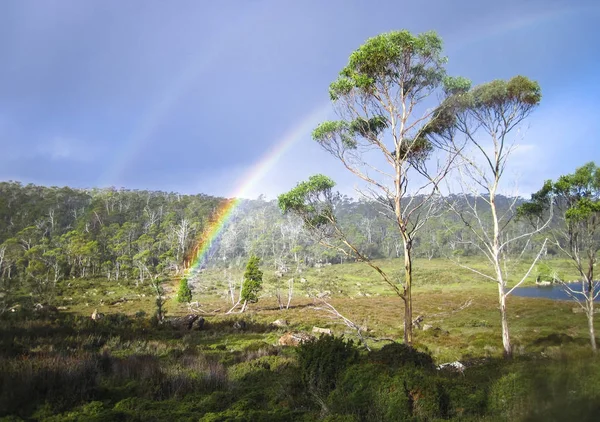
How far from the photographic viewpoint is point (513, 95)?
13148 millimetres

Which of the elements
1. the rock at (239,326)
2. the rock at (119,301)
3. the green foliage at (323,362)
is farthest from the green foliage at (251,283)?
the green foliage at (323,362)

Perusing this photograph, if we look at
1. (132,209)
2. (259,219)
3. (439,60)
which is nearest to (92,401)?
(439,60)

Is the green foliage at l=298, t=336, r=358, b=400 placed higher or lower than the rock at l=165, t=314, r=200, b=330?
higher

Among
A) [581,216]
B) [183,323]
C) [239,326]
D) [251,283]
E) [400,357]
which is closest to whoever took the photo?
[400,357]

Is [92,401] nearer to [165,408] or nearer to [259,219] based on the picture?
[165,408]

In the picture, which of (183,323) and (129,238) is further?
(129,238)

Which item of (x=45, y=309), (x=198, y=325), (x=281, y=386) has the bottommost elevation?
(x=198, y=325)

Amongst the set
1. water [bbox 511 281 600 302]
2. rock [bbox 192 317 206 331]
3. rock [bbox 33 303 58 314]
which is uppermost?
rock [bbox 33 303 58 314]

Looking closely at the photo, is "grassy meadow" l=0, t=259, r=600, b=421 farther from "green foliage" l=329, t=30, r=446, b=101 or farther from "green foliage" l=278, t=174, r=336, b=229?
"green foliage" l=329, t=30, r=446, b=101

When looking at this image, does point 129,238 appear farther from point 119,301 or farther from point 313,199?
point 313,199

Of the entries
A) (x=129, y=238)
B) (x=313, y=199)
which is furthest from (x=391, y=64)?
(x=129, y=238)

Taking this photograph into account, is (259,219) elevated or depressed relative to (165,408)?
elevated

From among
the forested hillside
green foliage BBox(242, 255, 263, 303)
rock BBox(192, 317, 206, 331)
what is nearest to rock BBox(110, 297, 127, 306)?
the forested hillside

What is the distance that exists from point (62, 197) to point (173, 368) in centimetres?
14764
